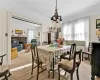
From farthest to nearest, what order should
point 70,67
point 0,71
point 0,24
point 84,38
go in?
point 84,38, point 0,24, point 70,67, point 0,71

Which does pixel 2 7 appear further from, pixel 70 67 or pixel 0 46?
pixel 70 67

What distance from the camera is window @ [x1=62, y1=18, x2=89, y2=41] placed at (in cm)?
521

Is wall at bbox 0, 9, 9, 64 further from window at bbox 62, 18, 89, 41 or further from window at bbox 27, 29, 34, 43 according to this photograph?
window at bbox 27, 29, 34, 43

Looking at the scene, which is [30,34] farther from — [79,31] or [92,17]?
[92,17]

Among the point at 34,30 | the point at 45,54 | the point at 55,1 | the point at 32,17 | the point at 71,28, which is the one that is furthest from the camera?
the point at 34,30

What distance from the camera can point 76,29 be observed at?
5695mm

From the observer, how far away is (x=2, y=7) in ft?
11.1

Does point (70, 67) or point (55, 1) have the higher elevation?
point (55, 1)

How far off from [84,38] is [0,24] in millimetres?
4390

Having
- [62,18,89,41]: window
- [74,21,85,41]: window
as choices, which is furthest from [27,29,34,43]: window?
[74,21,85,41]: window

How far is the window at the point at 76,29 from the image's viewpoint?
17.1 ft

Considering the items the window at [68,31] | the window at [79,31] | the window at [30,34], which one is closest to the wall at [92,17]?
the window at [79,31]

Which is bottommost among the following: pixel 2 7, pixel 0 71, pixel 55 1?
pixel 0 71

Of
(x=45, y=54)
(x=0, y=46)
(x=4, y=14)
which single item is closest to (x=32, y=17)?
(x=4, y=14)
